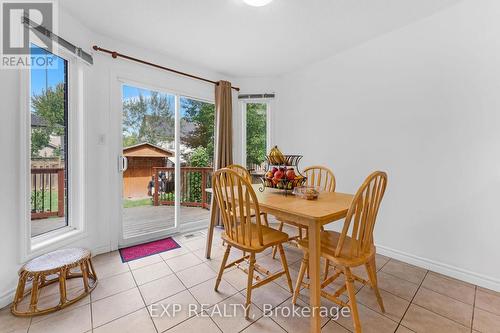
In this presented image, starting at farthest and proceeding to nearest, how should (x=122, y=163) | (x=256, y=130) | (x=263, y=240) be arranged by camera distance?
(x=256, y=130) → (x=122, y=163) → (x=263, y=240)

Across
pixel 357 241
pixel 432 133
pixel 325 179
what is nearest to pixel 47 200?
pixel 357 241

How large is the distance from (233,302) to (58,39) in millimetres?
2698

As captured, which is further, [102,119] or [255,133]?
[255,133]

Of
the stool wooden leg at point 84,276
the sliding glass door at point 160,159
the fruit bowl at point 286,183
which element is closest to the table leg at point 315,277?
the fruit bowl at point 286,183

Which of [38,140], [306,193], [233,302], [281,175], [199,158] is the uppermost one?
[38,140]

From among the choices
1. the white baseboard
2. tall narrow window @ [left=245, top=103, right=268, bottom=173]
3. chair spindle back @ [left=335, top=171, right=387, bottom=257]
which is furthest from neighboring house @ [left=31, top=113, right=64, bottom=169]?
the white baseboard

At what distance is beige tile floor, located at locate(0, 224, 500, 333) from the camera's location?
1375 millimetres

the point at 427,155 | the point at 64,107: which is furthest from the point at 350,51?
the point at 64,107

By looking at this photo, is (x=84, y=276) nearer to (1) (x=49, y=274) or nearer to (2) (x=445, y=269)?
(1) (x=49, y=274)

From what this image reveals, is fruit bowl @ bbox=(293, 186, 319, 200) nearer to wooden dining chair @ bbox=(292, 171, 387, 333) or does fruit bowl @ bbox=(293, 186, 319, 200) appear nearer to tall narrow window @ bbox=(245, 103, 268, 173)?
wooden dining chair @ bbox=(292, 171, 387, 333)

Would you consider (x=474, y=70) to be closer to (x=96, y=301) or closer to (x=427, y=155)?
(x=427, y=155)

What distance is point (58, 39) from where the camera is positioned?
185cm

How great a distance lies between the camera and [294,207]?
144 centimetres

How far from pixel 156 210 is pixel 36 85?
221cm
